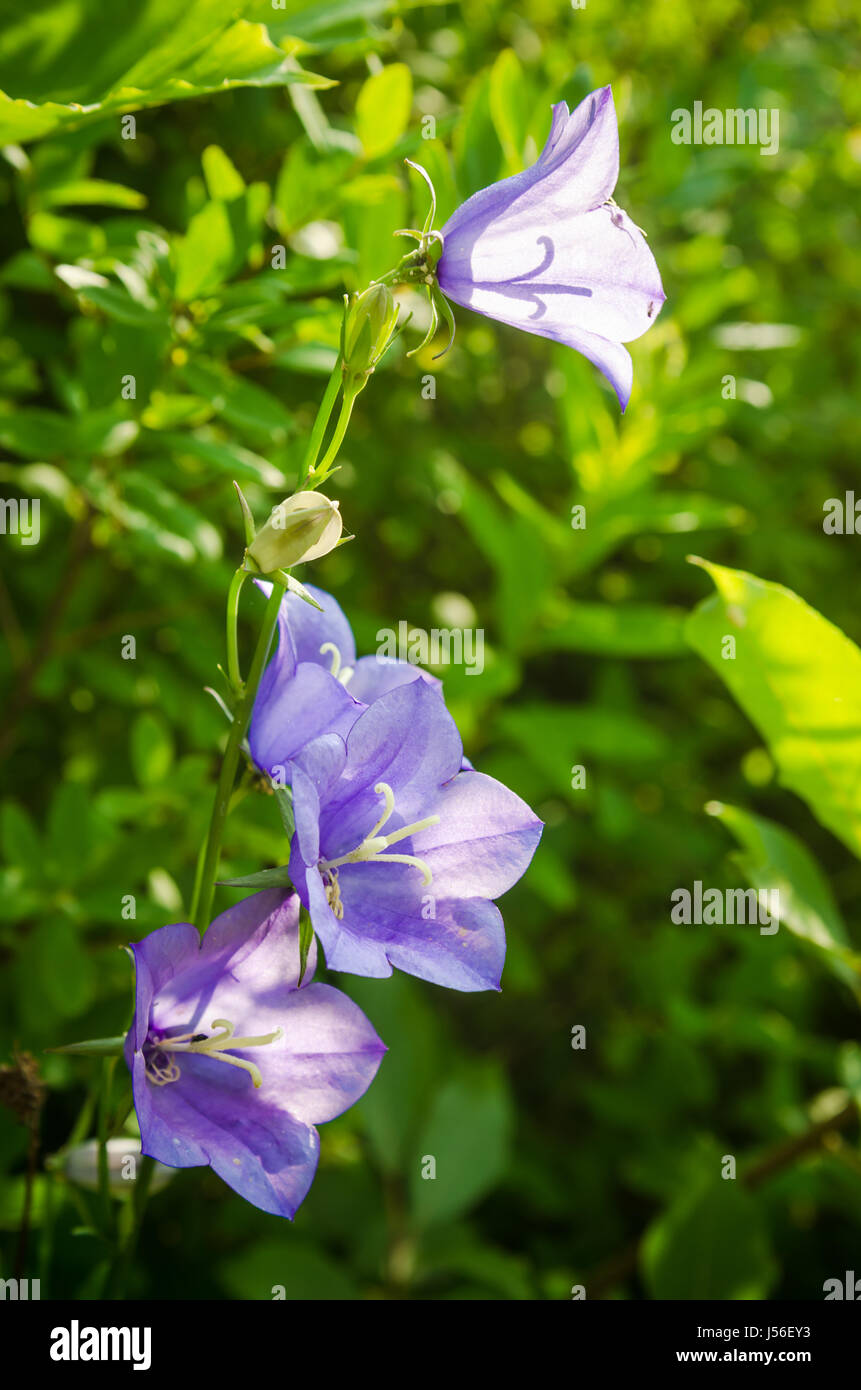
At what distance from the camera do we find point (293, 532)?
608mm

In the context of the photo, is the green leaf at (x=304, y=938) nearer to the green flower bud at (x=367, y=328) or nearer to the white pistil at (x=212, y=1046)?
the white pistil at (x=212, y=1046)

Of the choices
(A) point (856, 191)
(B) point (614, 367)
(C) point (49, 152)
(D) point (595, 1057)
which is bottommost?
(D) point (595, 1057)

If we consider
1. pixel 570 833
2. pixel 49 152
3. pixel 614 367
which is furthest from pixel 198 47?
pixel 570 833

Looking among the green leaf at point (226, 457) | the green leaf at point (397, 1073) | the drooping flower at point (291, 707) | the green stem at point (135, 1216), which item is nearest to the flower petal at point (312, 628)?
the drooping flower at point (291, 707)

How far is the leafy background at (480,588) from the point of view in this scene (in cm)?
101

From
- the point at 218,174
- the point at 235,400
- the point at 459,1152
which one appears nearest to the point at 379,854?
the point at 235,400

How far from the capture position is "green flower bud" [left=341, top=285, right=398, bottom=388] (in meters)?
0.62

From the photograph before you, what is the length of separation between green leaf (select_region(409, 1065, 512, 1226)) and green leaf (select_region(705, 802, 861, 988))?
0.63 m

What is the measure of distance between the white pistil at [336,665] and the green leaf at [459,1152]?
1.10m

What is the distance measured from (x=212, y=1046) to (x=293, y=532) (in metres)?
0.32

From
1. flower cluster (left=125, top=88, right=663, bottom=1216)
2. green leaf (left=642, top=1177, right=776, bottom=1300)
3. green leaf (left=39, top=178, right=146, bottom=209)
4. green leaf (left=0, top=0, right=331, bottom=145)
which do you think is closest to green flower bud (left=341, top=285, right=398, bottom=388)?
flower cluster (left=125, top=88, right=663, bottom=1216)

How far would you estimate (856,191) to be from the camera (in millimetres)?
2045
